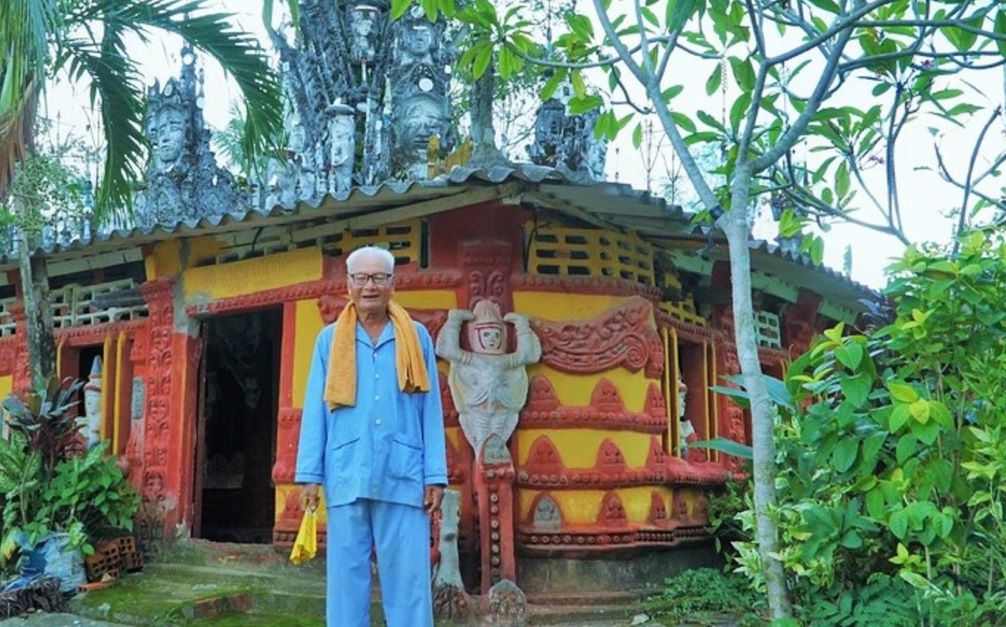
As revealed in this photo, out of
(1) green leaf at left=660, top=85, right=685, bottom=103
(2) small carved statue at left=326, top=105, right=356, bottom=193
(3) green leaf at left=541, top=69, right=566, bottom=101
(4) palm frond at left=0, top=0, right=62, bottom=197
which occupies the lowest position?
(1) green leaf at left=660, top=85, right=685, bottom=103

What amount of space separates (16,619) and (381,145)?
9.53 meters

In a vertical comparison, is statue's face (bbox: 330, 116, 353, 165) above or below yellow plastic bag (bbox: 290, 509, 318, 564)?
above

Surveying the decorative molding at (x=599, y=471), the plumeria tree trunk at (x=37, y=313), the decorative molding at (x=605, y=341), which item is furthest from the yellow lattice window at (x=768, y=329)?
Result: the plumeria tree trunk at (x=37, y=313)

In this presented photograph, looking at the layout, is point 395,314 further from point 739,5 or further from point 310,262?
point 310,262

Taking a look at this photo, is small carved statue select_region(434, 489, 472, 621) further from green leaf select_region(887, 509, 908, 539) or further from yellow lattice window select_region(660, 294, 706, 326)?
green leaf select_region(887, 509, 908, 539)

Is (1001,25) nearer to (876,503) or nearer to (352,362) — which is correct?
(876,503)

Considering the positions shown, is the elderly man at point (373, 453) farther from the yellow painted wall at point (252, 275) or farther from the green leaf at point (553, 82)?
the yellow painted wall at point (252, 275)

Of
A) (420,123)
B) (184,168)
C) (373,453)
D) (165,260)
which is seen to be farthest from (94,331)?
(184,168)

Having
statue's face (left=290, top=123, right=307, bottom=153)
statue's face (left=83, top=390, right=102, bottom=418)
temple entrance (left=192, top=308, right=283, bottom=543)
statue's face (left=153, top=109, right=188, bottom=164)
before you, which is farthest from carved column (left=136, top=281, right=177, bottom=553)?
statue's face (left=290, top=123, right=307, bottom=153)

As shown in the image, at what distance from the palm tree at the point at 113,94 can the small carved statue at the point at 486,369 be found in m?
3.62

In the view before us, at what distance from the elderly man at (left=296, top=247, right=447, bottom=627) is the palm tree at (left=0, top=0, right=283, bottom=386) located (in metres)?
4.70

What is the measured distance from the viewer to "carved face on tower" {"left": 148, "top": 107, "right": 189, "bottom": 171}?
1524 centimetres

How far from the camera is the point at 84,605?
22.1 feet

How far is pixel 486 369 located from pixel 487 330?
10.0 inches
